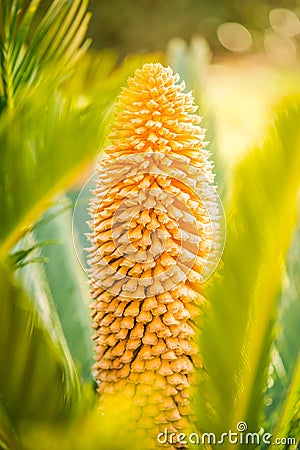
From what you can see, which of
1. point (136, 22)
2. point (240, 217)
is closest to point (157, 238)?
point (240, 217)

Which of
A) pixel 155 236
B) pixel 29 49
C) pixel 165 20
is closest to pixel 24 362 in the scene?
pixel 155 236

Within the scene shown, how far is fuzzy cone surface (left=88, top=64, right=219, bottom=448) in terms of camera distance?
738mm

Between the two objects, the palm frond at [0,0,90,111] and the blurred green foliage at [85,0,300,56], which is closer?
the palm frond at [0,0,90,111]

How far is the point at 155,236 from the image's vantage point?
747 mm

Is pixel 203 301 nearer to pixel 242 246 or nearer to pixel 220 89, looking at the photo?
pixel 242 246

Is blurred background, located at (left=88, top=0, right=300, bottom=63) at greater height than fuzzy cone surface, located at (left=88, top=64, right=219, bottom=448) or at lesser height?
greater

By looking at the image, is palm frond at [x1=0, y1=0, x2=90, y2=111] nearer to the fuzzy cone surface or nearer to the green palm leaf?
the fuzzy cone surface

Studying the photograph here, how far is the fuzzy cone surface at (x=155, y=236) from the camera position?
74 centimetres

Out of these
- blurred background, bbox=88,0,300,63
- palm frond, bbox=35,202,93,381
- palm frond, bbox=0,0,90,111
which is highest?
blurred background, bbox=88,0,300,63

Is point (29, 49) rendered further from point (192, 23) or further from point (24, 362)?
point (192, 23)

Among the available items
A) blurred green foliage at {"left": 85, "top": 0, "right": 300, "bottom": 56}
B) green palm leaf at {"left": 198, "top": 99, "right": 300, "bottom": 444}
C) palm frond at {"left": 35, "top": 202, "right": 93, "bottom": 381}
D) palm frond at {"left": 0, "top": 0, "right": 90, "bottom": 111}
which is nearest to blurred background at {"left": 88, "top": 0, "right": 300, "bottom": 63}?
blurred green foliage at {"left": 85, "top": 0, "right": 300, "bottom": 56}

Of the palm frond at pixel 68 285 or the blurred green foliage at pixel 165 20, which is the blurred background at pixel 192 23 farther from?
the palm frond at pixel 68 285

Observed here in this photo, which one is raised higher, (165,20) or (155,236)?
(165,20)

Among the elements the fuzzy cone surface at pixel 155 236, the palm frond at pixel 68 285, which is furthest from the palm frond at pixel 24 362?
the palm frond at pixel 68 285
